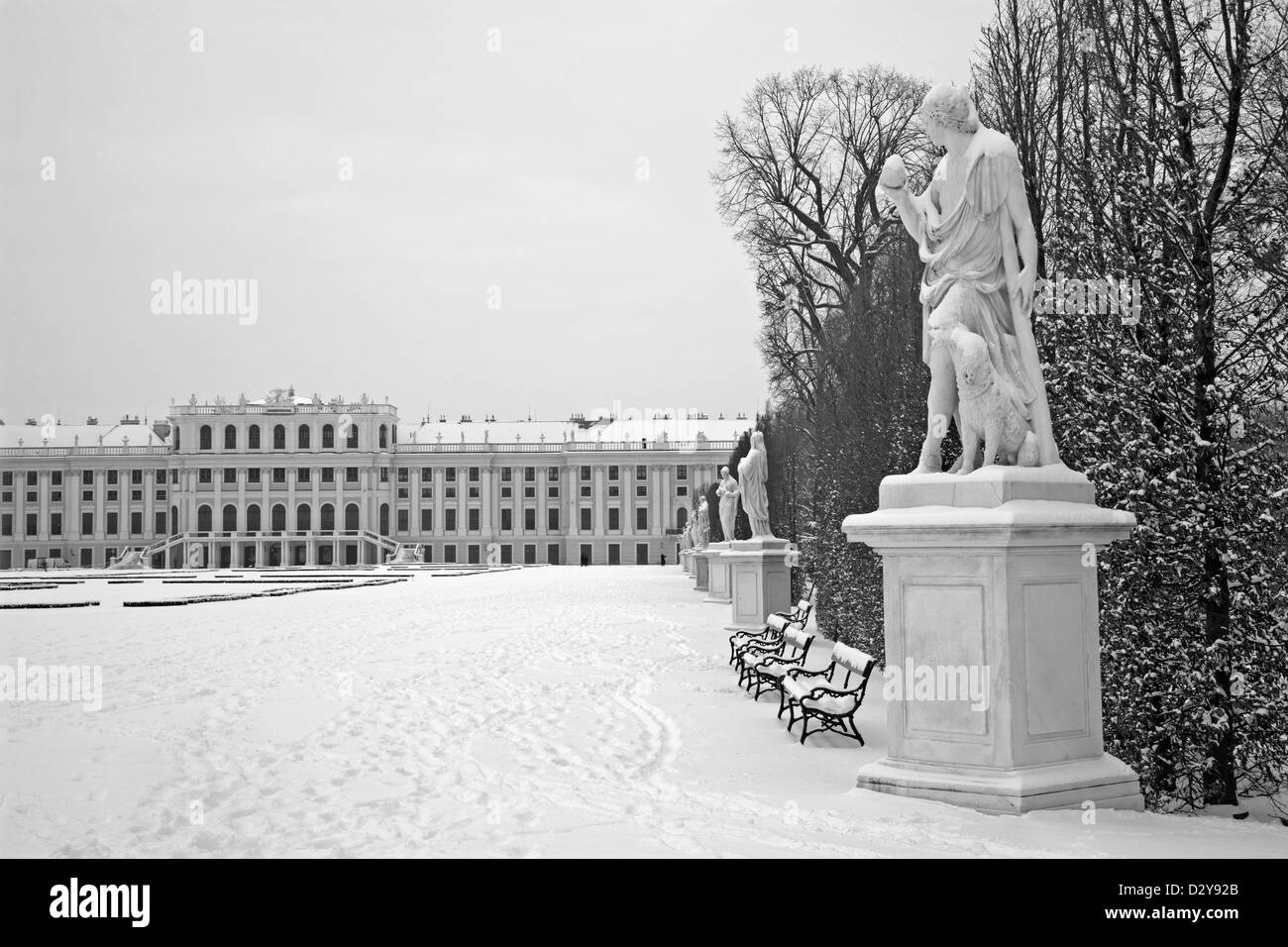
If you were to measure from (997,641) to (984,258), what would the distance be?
1.79 metres

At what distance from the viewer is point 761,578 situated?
14820 mm

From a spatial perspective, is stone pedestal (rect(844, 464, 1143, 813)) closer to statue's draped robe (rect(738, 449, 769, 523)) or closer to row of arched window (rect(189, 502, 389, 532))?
statue's draped robe (rect(738, 449, 769, 523))

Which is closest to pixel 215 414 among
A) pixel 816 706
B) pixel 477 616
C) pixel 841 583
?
pixel 477 616

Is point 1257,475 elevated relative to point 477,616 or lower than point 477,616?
elevated

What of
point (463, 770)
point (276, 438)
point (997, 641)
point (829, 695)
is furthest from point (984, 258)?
point (276, 438)

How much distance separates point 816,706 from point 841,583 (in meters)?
6.73

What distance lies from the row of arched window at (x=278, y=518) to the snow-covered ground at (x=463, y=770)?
2611 inches

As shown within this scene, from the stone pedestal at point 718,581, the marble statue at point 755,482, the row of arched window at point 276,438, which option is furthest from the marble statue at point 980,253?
the row of arched window at point 276,438

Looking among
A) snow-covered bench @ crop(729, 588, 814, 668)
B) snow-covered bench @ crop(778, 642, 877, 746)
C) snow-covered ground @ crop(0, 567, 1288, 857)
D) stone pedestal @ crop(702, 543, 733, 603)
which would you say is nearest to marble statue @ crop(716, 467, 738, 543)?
stone pedestal @ crop(702, 543, 733, 603)

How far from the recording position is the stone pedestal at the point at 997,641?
4.97 meters

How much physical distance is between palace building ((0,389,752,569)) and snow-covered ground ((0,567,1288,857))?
64.9 meters

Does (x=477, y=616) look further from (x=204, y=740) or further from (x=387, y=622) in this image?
(x=204, y=740)

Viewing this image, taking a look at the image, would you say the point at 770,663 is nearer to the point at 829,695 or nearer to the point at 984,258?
the point at 829,695

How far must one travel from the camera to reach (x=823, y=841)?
4.43m
